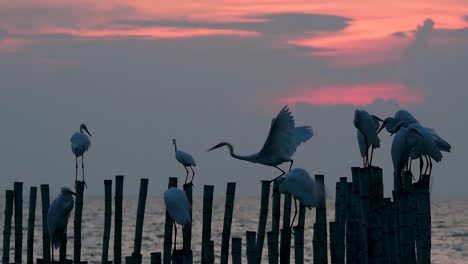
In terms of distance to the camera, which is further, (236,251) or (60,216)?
(60,216)

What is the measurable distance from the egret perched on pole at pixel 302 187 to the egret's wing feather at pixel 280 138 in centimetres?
262

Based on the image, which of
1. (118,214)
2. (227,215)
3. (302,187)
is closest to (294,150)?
(227,215)

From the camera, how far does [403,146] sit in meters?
14.3

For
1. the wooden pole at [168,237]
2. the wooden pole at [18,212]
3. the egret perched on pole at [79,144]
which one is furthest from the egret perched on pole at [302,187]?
the egret perched on pole at [79,144]

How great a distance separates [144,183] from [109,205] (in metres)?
0.72

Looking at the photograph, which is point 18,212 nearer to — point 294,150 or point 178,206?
point 178,206

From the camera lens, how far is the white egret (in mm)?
14266

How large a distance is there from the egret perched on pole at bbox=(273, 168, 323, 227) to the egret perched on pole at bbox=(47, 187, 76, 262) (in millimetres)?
3526

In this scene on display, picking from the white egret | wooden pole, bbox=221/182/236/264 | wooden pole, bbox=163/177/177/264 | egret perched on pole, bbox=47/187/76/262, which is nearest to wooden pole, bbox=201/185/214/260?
wooden pole, bbox=221/182/236/264

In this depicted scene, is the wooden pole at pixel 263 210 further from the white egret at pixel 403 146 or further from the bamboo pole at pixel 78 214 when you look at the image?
the bamboo pole at pixel 78 214

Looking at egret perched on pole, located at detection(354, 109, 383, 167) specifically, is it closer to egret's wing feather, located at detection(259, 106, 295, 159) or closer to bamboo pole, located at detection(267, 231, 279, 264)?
egret's wing feather, located at detection(259, 106, 295, 159)

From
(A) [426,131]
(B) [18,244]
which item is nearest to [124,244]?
(B) [18,244]

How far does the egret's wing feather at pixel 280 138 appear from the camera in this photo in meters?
16.9

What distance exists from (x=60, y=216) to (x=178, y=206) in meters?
2.04
